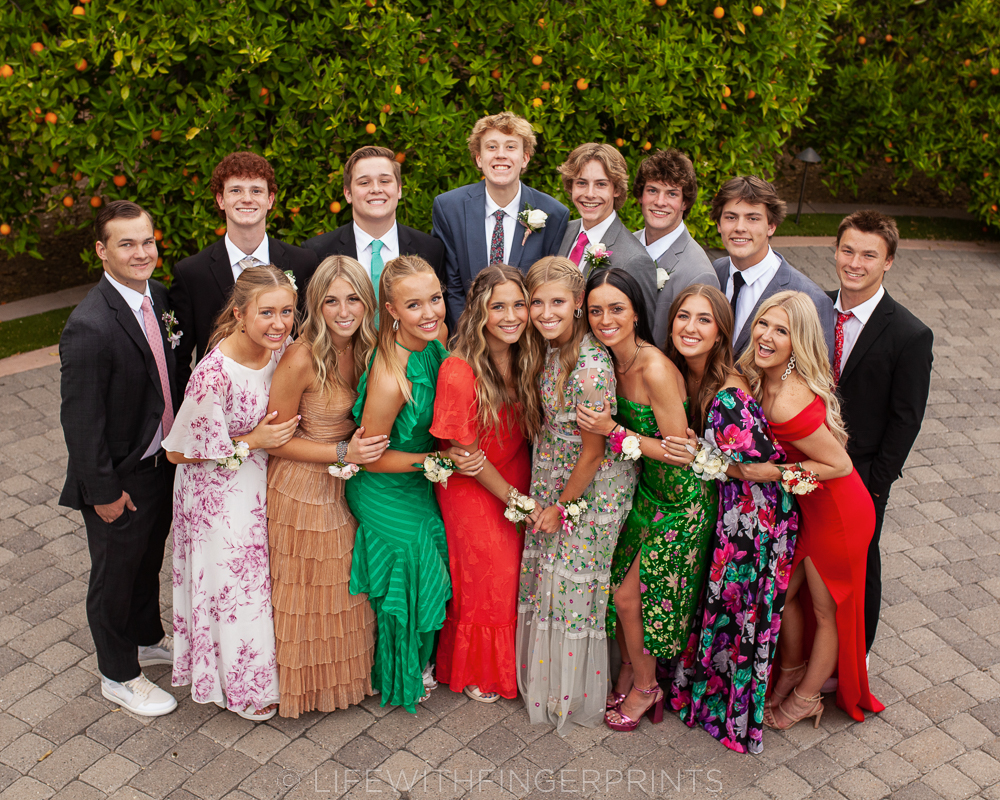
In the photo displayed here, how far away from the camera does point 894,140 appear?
36.8 feet

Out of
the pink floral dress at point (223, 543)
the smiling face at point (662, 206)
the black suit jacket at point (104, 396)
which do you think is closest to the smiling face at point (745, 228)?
the smiling face at point (662, 206)

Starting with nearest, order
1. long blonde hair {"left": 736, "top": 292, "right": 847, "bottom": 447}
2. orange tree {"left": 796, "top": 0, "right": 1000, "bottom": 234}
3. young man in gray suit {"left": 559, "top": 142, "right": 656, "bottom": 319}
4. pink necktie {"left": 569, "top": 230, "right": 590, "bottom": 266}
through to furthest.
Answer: long blonde hair {"left": 736, "top": 292, "right": 847, "bottom": 447}
young man in gray suit {"left": 559, "top": 142, "right": 656, "bottom": 319}
pink necktie {"left": 569, "top": 230, "right": 590, "bottom": 266}
orange tree {"left": 796, "top": 0, "right": 1000, "bottom": 234}

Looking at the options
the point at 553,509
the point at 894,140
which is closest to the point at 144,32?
the point at 553,509

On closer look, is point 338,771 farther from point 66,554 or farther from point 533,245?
point 533,245

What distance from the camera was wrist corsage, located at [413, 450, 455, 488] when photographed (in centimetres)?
413

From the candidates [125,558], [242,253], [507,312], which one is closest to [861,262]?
Answer: [507,312]

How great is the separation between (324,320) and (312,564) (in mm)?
1176

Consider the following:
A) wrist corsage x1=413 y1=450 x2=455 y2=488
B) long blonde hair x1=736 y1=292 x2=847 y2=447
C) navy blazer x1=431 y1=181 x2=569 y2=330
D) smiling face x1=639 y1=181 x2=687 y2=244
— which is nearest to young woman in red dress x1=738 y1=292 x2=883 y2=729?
long blonde hair x1=736 y1=292 x2=847 y2=447

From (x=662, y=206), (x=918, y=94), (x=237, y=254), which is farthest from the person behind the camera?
(x=918, y=94)

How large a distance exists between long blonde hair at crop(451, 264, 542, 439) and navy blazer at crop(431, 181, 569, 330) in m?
1.45

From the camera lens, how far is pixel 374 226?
17.3 ft

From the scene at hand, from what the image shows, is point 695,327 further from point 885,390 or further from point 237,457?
point 237,457

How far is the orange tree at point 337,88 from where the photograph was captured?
21.9 feet

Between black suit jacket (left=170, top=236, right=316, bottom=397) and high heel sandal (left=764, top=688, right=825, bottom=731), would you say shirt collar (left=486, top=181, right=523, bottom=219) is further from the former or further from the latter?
high heel sandal (left=764, top=688, right=825, bottom=731)
